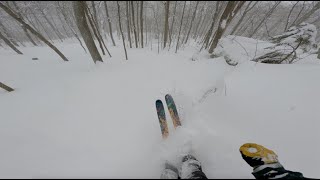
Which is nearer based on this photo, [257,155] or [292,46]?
[257,155]

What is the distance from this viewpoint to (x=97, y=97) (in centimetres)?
381

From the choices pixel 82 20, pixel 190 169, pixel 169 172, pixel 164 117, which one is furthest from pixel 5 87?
pixel 190 169

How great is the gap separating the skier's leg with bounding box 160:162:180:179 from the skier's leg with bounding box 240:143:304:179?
2.88 feet

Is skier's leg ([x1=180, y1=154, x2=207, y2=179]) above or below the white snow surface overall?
below

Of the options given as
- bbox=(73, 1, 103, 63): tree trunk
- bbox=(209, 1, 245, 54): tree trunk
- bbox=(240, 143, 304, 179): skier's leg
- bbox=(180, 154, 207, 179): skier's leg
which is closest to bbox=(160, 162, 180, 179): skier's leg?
bbox=(180, 154, 207, 179): skier's leg

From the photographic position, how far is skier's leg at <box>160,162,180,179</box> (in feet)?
6.24

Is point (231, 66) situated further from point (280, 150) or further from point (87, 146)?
point (87, 146)

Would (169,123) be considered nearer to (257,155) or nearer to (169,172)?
(169,172)

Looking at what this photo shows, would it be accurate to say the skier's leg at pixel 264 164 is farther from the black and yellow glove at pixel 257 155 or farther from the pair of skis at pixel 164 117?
the pair of skis at pixel 164 117

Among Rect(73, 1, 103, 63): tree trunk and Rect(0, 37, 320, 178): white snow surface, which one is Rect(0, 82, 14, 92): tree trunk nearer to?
Rect(0, 37, 320, 178): white snow surface

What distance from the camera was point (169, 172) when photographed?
1.98 meters

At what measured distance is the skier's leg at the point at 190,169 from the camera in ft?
5.94

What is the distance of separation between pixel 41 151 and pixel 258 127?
338 centimetres

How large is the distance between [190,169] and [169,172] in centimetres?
26
